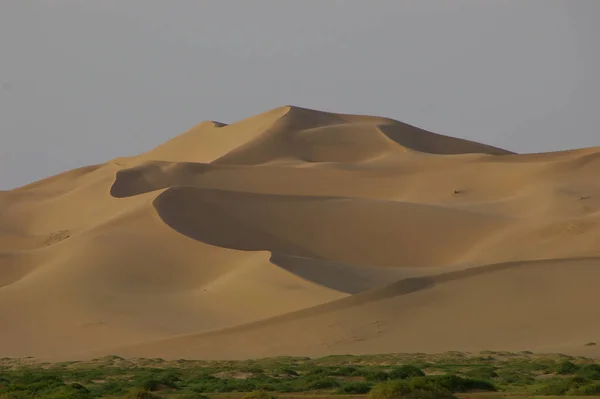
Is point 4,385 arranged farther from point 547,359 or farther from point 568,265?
point 568,265

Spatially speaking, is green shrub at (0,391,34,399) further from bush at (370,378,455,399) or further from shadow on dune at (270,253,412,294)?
shadow on dune at (270,253,412,294)

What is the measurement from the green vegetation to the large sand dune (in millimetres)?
2699

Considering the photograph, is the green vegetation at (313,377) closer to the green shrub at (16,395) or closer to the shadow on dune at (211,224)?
the green shrub at (16,395)

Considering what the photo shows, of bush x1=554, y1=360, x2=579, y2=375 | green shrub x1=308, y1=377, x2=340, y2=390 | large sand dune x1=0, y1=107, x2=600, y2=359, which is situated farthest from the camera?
large sand dune x1=0, y1=107, x2=600, y2=359

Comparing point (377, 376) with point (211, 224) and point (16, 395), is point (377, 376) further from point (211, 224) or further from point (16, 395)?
point (211, 224)

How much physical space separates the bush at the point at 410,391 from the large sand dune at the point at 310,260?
12326mm

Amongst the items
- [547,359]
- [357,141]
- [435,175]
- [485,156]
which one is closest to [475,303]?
[547,359]

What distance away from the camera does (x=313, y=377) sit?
20156 mm

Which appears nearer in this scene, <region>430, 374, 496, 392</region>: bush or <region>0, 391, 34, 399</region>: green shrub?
<region>0, 391, 34, 399</region>: green shrub

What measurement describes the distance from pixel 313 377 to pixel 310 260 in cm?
1667

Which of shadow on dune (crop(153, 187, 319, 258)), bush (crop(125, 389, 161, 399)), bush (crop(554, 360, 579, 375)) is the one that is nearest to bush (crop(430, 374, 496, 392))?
bush (crop(554, 360, 579, 375))

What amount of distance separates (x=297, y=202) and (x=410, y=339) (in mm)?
17765

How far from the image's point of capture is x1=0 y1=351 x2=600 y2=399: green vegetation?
17031 mm

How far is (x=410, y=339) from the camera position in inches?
1151
